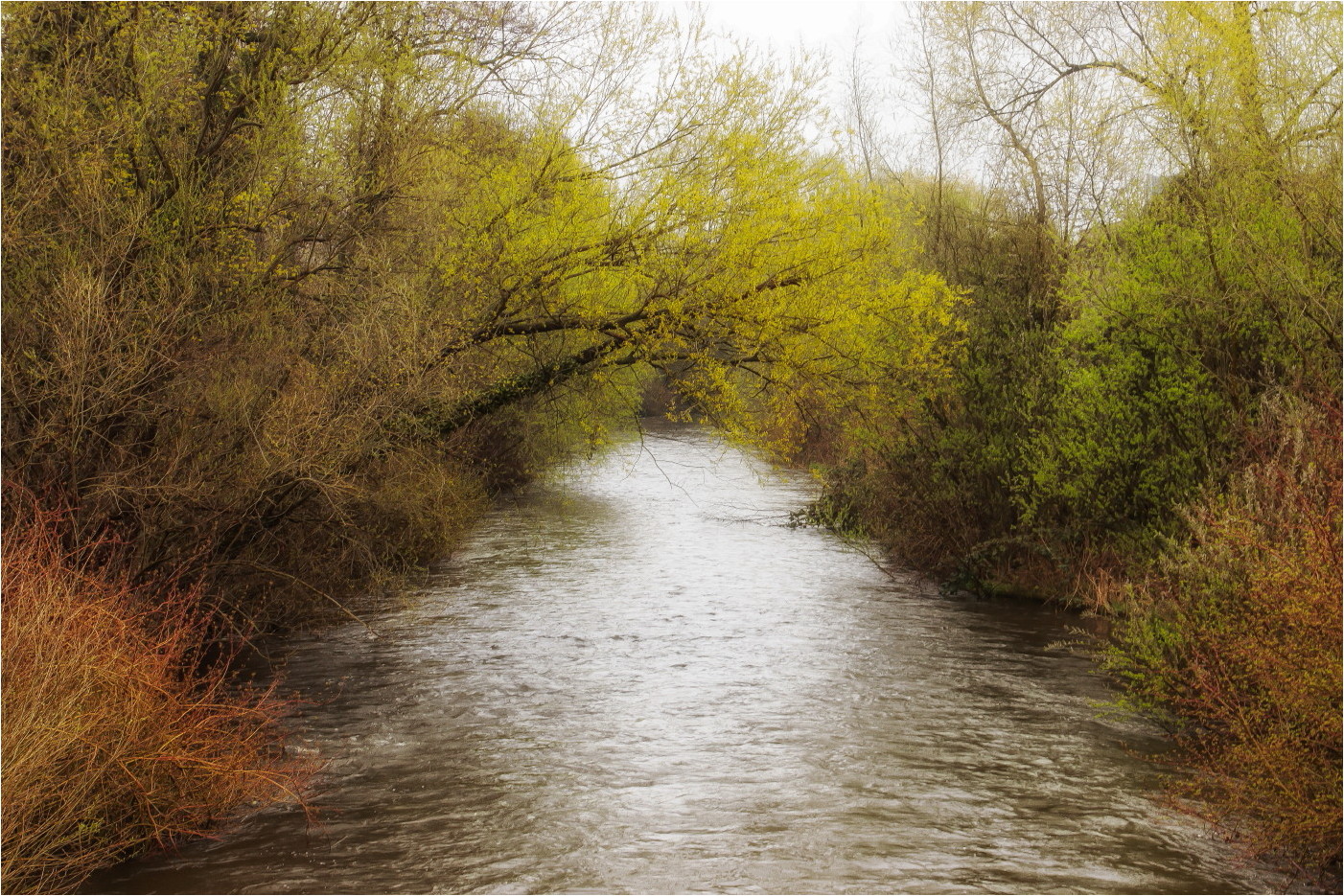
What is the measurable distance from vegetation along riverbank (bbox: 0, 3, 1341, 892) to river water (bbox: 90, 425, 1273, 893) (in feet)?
2.40

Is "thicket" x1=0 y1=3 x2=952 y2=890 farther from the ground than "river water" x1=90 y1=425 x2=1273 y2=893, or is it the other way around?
"thicket" x1=0 y1=3 x2=952 y2=890

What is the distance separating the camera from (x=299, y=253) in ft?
48.3

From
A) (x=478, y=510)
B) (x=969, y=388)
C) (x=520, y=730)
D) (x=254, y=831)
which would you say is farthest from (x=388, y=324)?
(x=478, y=510)

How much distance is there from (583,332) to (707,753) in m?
6.88

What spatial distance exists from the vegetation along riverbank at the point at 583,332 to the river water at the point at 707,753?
731 millimetres

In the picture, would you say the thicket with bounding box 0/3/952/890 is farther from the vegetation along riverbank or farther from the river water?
the river water

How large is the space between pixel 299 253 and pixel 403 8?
3.37 metres

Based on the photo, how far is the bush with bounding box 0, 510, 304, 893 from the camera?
7406mm

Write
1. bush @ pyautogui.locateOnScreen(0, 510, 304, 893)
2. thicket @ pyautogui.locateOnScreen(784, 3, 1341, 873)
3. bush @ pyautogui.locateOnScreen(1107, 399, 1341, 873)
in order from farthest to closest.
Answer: thicket @ pyautogui.locateOnScreen(784, 3, 1341, 873), bush @ pyautogui.locateOnScreen(1107, 399, 1341, 873), bush @ pyautogui.locateOnScreen(0, 510, 304, 893)

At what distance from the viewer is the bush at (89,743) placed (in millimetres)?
7406

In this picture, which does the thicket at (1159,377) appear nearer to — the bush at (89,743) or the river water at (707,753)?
the river water at (707,753)

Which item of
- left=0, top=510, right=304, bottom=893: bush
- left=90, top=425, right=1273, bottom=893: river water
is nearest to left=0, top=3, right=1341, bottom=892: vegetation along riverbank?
left=0, top=510, right=304, bottom=893: bush

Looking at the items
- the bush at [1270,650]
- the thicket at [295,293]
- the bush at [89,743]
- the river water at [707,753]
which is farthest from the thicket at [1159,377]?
the bush at [89,743]

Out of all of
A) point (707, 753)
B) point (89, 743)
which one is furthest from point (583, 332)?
point (89, 743)
